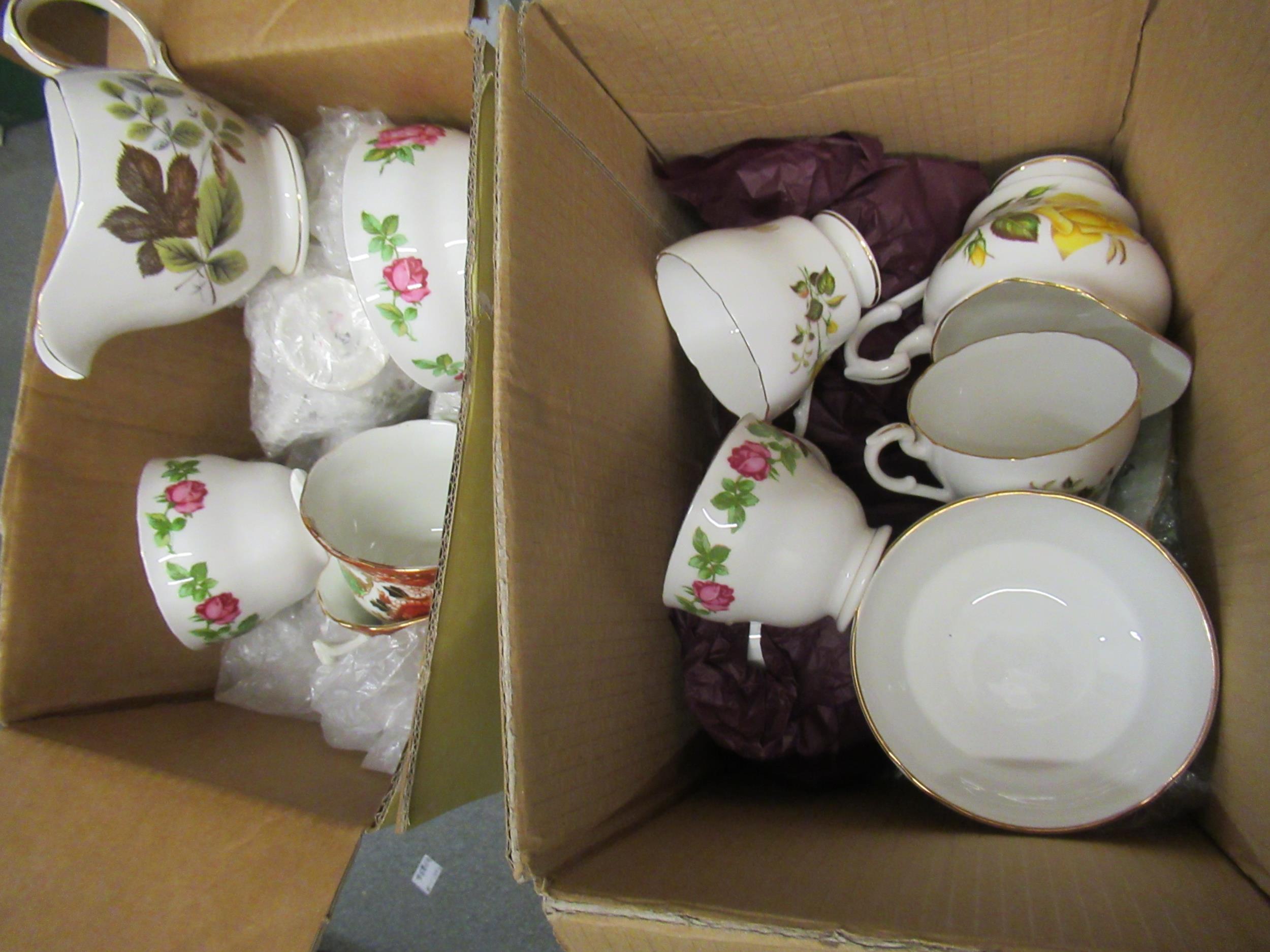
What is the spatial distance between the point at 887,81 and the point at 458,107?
0.37 meters

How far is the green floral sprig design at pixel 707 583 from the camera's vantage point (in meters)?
0.58

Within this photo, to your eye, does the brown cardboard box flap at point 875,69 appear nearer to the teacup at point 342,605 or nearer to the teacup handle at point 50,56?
the teacup handle at point 50,56

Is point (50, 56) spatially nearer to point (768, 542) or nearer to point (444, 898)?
point (768, 542)

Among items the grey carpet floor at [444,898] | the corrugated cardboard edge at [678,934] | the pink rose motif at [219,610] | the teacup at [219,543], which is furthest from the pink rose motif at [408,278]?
the grey carpet floor at [444,898]

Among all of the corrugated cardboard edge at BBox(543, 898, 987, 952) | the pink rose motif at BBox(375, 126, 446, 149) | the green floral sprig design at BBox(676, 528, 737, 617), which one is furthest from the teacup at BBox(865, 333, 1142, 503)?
the pink rose motif at BBox(375, 126, 446, 149)

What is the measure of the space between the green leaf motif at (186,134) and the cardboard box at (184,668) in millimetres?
84

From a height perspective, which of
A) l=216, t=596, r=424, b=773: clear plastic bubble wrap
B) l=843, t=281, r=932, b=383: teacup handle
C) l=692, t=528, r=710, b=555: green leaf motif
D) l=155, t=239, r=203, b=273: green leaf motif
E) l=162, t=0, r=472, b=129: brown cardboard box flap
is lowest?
l=216, t=596, r=424, b=773: clear plastic bubble wrap

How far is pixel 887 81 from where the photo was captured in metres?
0.61

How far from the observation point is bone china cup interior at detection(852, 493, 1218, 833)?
0.55 m

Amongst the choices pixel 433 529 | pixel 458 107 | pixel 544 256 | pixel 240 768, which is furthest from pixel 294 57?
pixel 240 768

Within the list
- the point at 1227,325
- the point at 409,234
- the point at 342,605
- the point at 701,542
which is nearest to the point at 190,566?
the point at 342,605

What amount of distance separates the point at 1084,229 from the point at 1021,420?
19 cm

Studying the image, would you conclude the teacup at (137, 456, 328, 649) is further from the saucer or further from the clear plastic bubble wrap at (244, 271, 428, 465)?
the saucer

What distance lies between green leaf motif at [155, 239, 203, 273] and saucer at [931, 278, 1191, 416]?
0.62 m
